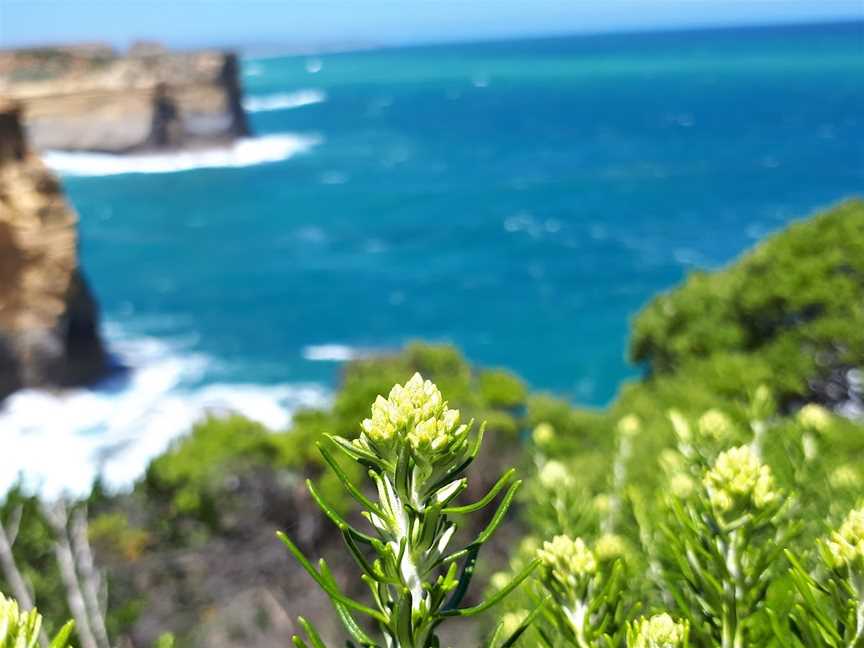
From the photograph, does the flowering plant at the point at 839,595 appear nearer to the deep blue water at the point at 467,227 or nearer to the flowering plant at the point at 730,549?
the flowering plant at the point at 730,549

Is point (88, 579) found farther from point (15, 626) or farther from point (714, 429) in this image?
point (15, 626)

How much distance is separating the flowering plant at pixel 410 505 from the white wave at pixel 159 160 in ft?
254

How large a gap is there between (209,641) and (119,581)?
1.07 metres

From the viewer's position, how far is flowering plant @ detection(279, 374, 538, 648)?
1.46m

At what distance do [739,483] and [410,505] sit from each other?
2.62 ft

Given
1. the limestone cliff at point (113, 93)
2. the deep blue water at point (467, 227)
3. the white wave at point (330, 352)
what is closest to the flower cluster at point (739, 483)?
the deep blue water at point (467, 227)

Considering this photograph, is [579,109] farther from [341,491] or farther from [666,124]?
[341,491]

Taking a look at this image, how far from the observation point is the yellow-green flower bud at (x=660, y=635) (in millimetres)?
1630

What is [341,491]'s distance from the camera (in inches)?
484

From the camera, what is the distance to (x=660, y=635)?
164 cm

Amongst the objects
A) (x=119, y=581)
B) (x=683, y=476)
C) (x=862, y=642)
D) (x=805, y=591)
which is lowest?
(x=119, y=581)

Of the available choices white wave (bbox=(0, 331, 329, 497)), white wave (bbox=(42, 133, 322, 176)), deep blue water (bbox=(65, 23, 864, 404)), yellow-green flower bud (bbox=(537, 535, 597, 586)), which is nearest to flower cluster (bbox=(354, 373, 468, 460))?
yellow-green flower bud (bbox=(537, 535, 597, 586))

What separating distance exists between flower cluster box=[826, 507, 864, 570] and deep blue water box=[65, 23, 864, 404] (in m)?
29.4

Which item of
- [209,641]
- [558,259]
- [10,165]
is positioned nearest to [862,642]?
[209,641]
